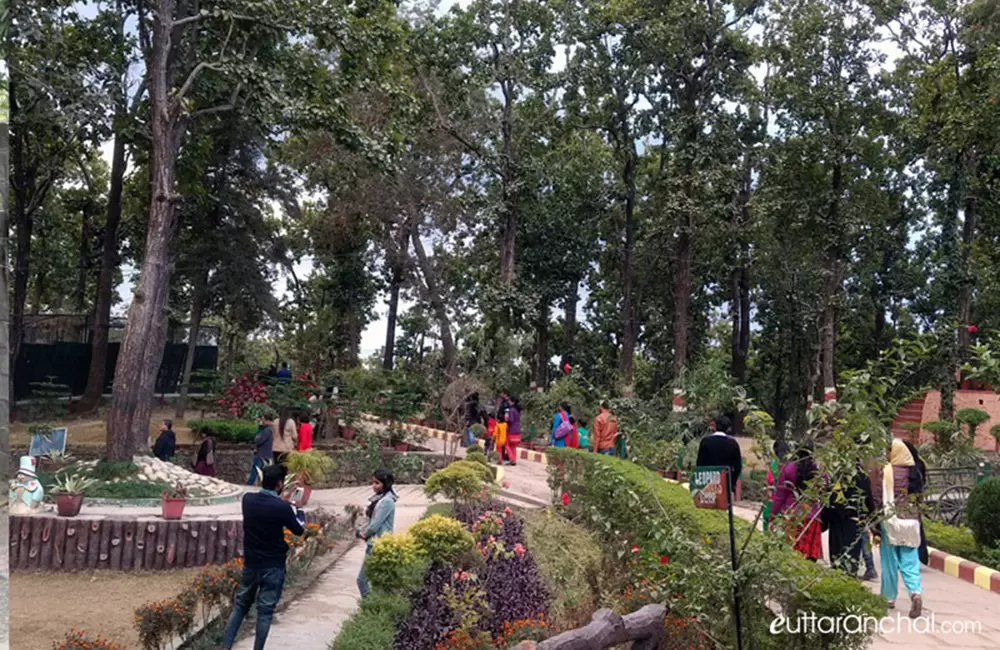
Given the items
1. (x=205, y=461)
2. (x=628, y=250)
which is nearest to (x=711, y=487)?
(x=205, y=461)

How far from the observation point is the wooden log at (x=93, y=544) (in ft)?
34.5

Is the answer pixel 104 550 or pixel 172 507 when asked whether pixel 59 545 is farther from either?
pixel 172 507

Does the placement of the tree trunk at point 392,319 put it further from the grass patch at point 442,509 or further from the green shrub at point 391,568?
the green shrub at point 391,568

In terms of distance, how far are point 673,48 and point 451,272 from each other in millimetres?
11105

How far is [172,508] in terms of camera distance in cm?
1100

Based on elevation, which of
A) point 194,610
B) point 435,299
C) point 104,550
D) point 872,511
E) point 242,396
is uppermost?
point 435,299

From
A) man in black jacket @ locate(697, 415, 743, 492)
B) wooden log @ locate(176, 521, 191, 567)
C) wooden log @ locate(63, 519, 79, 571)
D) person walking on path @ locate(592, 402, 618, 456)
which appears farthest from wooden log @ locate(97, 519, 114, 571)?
person walking on path @ locate(592, 402, 618, 456)

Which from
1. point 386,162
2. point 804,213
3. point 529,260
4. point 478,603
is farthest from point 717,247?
point 478,603

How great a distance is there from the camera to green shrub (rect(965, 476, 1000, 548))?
10.4 m

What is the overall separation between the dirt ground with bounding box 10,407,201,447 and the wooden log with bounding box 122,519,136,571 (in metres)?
8.97

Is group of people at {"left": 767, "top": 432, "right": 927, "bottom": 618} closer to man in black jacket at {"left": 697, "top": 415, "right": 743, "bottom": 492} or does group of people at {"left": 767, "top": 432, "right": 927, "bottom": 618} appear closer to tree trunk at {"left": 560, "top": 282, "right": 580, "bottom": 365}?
man in black jacket at {"left": 697, "top": 415, "right": 743, "bottom": 492}

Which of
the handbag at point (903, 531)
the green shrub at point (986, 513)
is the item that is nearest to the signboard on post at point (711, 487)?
the handbag at point (903, 531)

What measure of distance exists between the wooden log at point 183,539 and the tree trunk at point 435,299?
17270 millimetres

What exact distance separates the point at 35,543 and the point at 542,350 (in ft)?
78.4
